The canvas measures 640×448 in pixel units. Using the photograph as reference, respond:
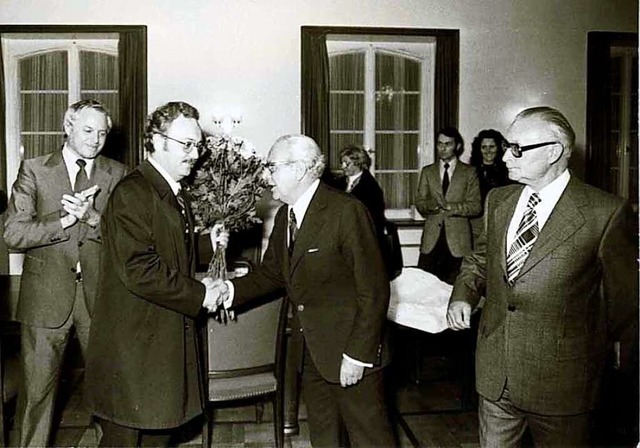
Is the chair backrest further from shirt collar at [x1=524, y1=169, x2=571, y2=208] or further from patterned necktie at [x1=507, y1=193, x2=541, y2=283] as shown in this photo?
shirt collar at [x1=524, y1=169, x2=571, y2=208]

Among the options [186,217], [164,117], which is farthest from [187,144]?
[186,217]

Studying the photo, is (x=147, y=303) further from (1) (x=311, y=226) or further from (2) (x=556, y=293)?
(2) (x=556, y=293)

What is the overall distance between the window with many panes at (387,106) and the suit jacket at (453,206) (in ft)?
4.41

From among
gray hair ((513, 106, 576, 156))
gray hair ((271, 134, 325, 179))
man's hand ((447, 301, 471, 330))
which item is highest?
gray hair ((513, 106, 576, 156))

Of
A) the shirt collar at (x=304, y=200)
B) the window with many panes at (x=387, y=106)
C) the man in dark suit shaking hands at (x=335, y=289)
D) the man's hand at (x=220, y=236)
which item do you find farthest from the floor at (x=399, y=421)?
the window with many panes at (x=387, y=106)

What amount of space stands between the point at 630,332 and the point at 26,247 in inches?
105

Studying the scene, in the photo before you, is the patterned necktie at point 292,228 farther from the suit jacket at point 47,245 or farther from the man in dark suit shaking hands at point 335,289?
the suit jacket at point 47,245

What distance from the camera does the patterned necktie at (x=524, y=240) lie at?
265 centimetres

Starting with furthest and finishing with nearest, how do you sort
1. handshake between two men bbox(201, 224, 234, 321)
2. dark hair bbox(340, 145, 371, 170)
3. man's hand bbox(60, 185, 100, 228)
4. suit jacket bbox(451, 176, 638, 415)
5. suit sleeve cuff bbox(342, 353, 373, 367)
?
dark hair bbox(340, 145, 371, 170), man's hand bbox(60, 185, 100, 228), handshake between two men bbox(201, 224, 234, 321), suit sleeve cuff bbox(342, 353, 373, 367), suit jacket bbox(451, 176, 638, 415)

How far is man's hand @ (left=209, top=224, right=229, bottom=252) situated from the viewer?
3.80 meters

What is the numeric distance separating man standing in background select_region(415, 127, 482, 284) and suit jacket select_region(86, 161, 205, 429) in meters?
4.37

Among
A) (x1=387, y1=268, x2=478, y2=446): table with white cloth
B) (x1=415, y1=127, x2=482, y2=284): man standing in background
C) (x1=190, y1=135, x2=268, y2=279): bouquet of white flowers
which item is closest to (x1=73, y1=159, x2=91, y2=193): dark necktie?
(x1=190, y1=135, x2=268, y2=279): bouquet of white flowers

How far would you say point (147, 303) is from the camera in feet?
9.49

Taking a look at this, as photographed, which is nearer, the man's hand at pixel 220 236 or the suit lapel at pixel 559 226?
the suit lapel at pixel 559 226
